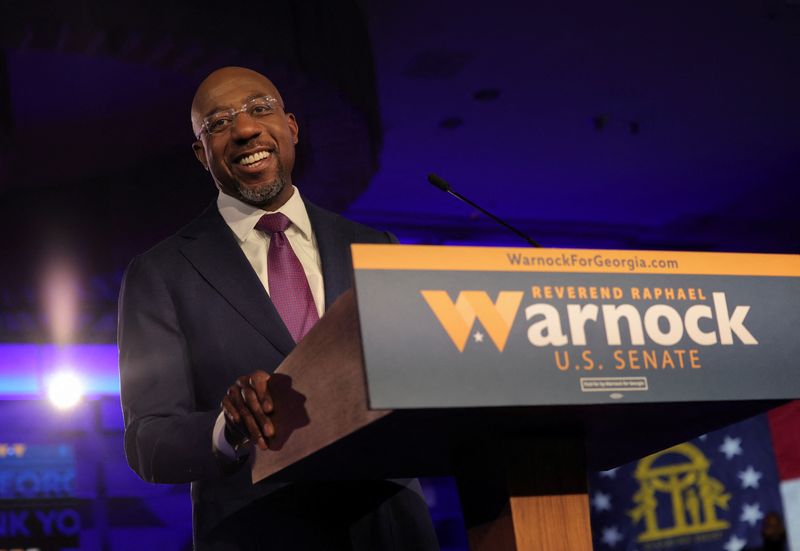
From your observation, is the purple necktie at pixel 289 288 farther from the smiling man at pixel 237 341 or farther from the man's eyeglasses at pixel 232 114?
the man's eyeglasses at pixel 232 114

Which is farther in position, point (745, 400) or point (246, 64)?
point (246, 64)

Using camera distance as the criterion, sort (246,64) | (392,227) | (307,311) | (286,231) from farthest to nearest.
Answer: (392,227) < (246,64) < (286,231) < (307,311)

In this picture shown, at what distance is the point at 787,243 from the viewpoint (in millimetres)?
9719

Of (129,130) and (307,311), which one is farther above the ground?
(129,130)

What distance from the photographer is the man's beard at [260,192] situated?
5.59ft

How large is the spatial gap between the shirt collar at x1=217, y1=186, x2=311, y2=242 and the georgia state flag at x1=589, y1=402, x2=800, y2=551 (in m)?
7.46

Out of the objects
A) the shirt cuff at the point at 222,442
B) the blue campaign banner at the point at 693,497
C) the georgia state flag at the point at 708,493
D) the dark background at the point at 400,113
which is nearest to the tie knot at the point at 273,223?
the shirt cuff at the point at 222,442

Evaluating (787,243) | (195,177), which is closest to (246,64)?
(195,177)

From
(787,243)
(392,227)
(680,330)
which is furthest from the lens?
(787,243)

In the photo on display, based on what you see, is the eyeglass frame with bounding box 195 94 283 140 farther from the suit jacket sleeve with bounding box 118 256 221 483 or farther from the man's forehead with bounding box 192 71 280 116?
Answer: the suit jacket sleeve with bounding box 118 256 221 483

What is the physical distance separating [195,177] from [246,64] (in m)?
1.85

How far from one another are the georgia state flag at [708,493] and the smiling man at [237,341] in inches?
295

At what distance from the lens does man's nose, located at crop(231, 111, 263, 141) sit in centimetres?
171

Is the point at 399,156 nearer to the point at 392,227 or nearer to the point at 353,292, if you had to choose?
the point at 392,227
